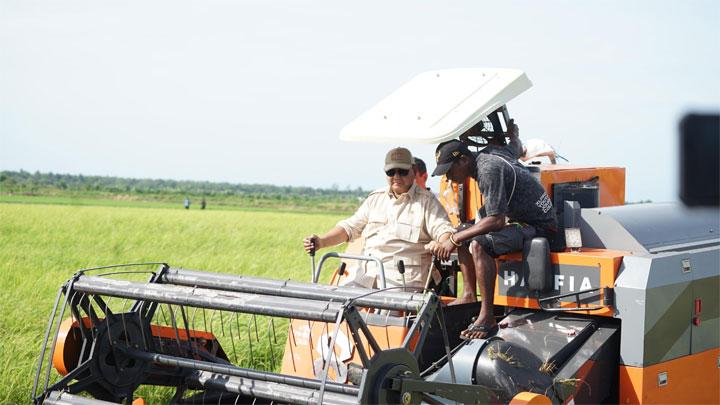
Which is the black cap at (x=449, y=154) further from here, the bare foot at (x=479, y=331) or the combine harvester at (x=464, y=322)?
the bare foot at (x=479, y=331)

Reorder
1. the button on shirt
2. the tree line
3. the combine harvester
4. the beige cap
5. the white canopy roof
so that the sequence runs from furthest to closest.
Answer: the tree line → the beige cap → the button on shirt → the white canopy roof → the combine harvester

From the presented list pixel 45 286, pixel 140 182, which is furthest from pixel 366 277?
pixel 140 182

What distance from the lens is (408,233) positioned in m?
6.75

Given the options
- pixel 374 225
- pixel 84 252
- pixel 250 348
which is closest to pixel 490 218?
pixel 374 225

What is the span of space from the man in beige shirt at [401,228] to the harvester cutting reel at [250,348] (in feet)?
1.27

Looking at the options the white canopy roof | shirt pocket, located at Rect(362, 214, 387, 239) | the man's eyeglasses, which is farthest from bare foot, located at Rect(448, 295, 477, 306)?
the white canopy roof

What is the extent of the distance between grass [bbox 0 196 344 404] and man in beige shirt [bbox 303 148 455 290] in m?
3.56

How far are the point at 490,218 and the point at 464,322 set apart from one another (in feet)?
2.77

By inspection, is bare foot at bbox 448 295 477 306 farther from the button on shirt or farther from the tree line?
the tree line

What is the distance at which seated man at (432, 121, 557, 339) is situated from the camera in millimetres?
6156

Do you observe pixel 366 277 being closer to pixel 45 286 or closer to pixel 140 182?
pixel 45 286

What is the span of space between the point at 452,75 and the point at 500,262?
1.51 metres

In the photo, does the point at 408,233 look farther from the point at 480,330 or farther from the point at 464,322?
the point at 480,330

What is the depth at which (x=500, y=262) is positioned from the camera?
21.4 feet
